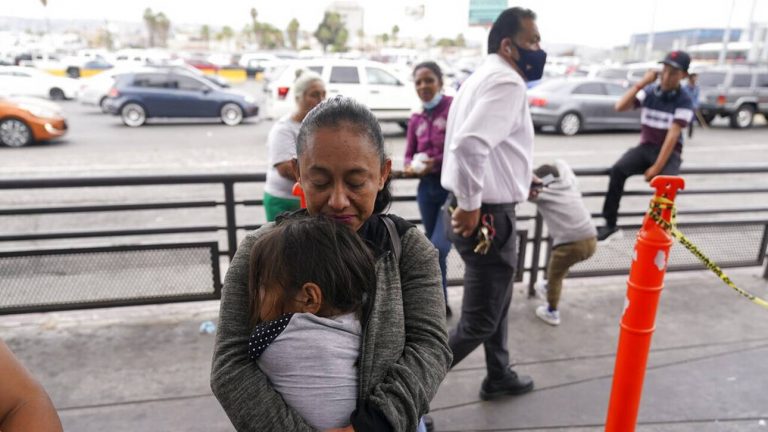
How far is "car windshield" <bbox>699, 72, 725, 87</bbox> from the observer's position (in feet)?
57.9

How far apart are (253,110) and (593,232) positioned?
14.5 meters

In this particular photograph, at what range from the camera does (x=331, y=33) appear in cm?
6838

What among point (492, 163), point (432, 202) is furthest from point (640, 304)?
point (432, 202)

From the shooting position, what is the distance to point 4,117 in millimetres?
11695

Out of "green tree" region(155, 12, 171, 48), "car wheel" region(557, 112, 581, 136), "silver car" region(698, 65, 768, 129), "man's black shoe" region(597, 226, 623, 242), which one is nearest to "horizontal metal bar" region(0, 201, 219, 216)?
"man's black shoe" region(597, 226, 623, 242)

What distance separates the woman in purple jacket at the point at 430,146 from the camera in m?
3.80

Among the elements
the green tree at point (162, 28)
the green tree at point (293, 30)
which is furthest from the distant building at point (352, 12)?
the green tree at point (162, 28)

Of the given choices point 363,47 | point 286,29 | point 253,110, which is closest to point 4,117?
point 253,110

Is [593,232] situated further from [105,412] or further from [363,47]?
[363,47]

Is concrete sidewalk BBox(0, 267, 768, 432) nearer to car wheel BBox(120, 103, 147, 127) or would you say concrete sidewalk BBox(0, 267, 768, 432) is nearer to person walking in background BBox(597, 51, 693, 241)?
person walking in background BBox(597, 51, 693, 241)

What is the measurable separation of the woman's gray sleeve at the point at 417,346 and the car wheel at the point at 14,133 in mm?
13184

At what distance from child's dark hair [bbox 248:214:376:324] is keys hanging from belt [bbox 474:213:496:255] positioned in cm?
137

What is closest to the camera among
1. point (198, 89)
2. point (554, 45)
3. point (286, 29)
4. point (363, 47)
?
point (198, 89)

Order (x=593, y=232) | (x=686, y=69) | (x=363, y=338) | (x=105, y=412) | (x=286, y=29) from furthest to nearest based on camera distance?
(x=286, y=29)
(x=686, y=69)
(x=593, y=232)
(x=105, y=412)
(x=363, y=338)
